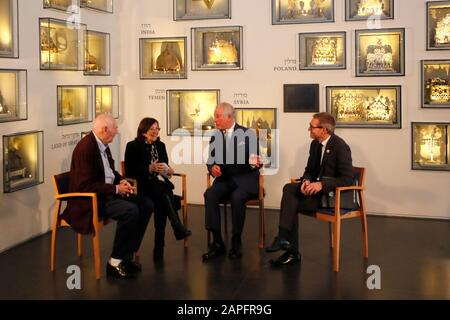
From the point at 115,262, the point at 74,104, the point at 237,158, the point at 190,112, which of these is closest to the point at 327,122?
the point at 237,158

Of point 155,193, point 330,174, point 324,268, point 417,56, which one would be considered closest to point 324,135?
point 330,174

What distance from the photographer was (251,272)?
4.49m

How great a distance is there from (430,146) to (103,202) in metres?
3.69

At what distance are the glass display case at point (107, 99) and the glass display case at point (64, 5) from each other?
3.04 feet

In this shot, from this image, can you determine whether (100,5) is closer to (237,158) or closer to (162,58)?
(162,58)

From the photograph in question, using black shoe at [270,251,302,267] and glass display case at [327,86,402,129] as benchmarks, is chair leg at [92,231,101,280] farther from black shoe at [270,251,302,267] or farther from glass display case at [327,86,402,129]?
glass display case at [327,86,402,129]

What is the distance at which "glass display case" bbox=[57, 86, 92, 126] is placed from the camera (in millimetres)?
5891

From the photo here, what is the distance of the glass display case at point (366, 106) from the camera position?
637cm

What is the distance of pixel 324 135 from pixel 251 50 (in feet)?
7.67

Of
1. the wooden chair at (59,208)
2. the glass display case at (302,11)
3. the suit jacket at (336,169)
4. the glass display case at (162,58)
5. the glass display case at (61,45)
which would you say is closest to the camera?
the wooden chair at (59,208)

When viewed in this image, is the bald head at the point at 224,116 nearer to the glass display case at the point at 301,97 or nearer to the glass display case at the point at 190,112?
the glass display case at the point at 301,97

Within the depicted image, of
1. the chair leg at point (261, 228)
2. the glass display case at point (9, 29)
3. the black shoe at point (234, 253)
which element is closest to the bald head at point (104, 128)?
the glass display case at point (9, 29)

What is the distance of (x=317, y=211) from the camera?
467 centimetres
